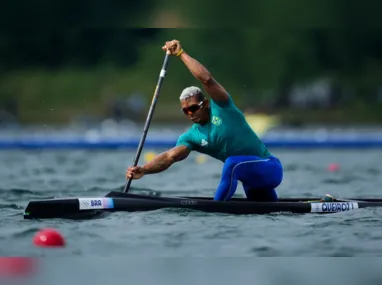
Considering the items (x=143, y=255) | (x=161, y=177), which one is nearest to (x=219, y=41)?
(x=161, y=177)

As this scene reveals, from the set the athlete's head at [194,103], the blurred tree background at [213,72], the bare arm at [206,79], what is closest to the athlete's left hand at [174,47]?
the bare arm at [206,79]

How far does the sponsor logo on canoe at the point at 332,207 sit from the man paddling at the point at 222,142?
1.98 feet

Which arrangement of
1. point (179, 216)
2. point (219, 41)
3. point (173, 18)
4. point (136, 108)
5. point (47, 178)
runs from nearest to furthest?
point (179, 216) < point (173, 18) < point (47, 178) < point (219, 41) < point (136, 108)

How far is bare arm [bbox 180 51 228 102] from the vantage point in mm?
11133

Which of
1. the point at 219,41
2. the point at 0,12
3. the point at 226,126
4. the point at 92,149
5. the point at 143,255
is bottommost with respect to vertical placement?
the point at 143,255

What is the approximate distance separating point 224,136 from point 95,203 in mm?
1684

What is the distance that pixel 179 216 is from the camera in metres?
11.2

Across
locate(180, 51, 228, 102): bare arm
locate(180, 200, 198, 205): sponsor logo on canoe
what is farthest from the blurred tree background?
locate(180, 200, 198, 205): sponsor logo on canoe

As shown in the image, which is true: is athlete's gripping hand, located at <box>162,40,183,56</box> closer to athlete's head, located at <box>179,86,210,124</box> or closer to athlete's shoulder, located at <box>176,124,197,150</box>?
athlete's head, located at <box>179,86,210,124</box>

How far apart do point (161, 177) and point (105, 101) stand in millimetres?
19757

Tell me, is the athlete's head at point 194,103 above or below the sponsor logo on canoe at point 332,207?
above

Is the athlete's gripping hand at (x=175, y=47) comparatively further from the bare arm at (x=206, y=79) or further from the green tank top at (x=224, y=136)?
the green tank top at (x=224, y=136)

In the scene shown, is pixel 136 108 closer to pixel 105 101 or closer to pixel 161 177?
pixel 105 101

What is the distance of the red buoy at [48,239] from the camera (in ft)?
31.6
